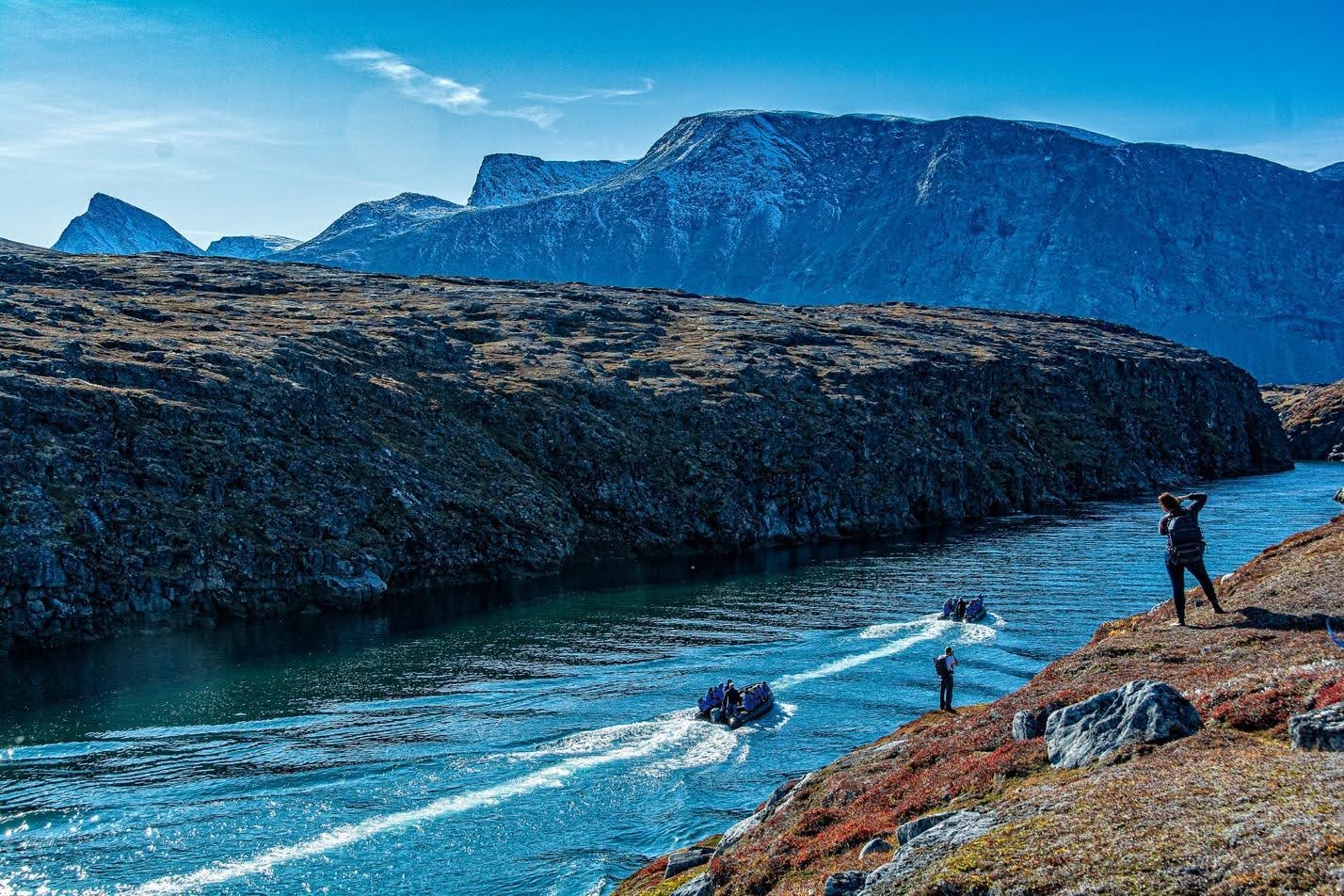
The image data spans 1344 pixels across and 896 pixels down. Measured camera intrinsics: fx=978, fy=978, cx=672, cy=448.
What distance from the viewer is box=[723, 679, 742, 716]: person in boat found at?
5456 cm

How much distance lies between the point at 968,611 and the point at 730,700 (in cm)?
3049

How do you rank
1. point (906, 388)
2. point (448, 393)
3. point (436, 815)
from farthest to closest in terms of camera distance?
1. point (906, 388)
2. point (448, 393)
3. point (436, 815)

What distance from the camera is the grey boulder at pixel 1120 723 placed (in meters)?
22.1

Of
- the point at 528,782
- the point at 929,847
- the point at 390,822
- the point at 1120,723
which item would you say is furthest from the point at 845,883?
the point at 528,782

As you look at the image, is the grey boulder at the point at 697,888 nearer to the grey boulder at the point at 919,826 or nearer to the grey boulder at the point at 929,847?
the grey boulder at the point at 919,826

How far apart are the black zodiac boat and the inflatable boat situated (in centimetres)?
2641

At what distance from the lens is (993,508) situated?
487ft

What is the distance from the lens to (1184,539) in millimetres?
32656

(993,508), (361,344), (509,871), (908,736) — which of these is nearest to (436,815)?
(509,871)

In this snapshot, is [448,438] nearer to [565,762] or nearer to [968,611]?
[968,611]

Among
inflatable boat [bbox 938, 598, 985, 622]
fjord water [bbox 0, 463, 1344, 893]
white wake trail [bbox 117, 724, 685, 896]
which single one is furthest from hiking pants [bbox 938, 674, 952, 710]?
inflatable boat [bbox 938, 598, 985, 622]

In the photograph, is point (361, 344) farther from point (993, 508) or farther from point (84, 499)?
point (993, 508)

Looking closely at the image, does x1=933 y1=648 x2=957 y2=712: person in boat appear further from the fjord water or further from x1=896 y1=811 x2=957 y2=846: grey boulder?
x1=896 y1=811 x2=957 y2=846: grey boulder

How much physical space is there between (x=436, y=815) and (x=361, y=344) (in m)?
103
